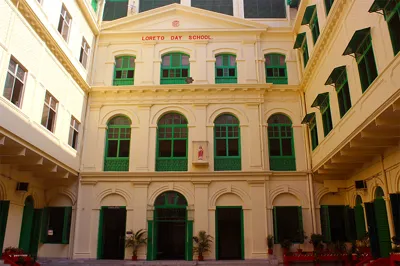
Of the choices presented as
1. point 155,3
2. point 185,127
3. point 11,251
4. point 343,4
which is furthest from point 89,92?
point 343,4

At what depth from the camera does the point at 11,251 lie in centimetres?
1302

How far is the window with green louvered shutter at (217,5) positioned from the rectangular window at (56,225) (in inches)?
529

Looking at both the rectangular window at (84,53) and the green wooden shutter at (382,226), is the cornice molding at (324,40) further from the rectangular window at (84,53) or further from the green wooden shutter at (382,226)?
the rectangular window at (84,53)

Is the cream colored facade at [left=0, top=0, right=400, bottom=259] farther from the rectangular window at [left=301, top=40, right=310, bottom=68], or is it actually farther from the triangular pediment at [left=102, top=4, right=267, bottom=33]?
the rectangular window at [left=301, top=40, right=310, bottom=68]

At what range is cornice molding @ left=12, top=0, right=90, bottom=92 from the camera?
1217cm

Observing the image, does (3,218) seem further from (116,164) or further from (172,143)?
(172,143)

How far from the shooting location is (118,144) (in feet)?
59.0

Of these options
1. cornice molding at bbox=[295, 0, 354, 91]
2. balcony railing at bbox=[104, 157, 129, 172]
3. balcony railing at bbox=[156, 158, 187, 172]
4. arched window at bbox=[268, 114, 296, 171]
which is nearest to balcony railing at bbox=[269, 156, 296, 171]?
arched window at bbox=[268, 114, 296, 171]

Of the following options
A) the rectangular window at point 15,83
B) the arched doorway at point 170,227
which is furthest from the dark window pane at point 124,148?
the rectangular window at point 15,83

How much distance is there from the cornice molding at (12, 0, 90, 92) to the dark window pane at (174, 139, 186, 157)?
533 centimetres

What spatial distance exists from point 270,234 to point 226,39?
10.2 meters

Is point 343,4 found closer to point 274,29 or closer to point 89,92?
point 274,29

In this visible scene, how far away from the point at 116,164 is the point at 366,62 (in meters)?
11.9

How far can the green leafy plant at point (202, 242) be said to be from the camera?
1592 centimetres
